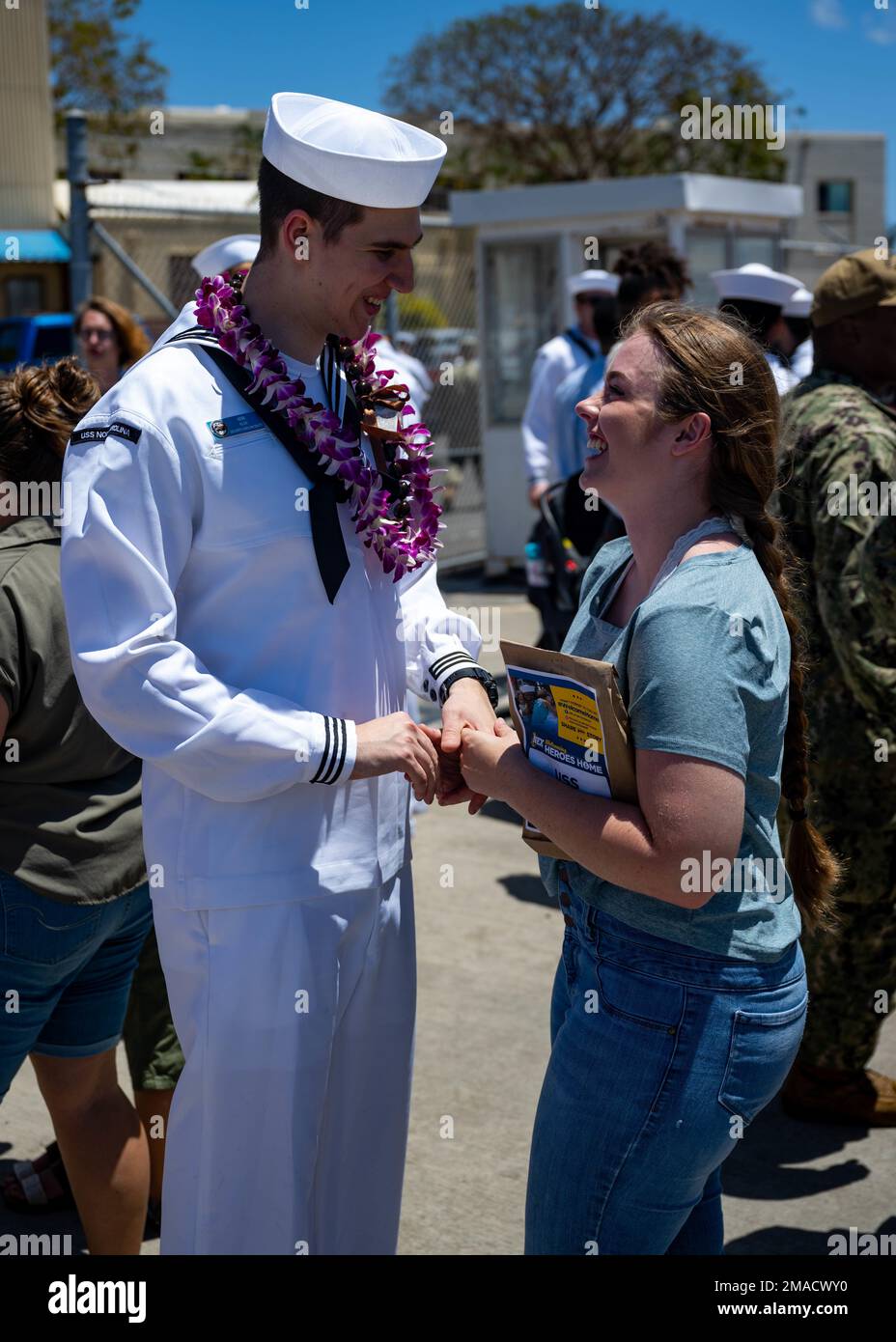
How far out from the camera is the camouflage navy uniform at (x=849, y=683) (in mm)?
3586

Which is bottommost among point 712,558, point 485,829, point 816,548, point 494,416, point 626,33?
point 485,829

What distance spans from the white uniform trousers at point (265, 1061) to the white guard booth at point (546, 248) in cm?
993

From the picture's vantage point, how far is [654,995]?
2090mm

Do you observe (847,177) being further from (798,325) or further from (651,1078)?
(651,1078)

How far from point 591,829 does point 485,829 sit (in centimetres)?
469

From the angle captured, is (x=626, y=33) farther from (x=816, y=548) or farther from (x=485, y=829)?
(x=816, y=548)

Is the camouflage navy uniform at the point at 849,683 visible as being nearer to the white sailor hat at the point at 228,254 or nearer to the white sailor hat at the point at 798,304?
the white sailor hat at the point at 228,254

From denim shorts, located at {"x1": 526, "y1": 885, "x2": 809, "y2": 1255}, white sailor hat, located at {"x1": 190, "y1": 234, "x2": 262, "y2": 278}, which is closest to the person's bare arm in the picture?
denim shorts, located at {"x1": 526, "y1": 885, "x2": 809, "y2": 1255}

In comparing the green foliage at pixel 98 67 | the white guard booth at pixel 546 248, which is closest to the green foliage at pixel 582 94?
the green foliage at pixel 98 67

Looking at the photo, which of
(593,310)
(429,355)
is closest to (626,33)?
(429,355)

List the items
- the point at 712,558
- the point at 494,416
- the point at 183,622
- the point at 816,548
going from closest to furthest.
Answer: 1. the point at 712,558
2. the point at 183,622
3. the point at 816,548
4. the point at 494,416

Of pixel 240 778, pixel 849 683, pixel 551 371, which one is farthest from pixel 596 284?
pixel 240 778

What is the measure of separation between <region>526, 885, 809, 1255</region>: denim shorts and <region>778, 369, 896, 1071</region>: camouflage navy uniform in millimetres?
1573

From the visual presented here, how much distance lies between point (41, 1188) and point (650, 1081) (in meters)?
2.20
